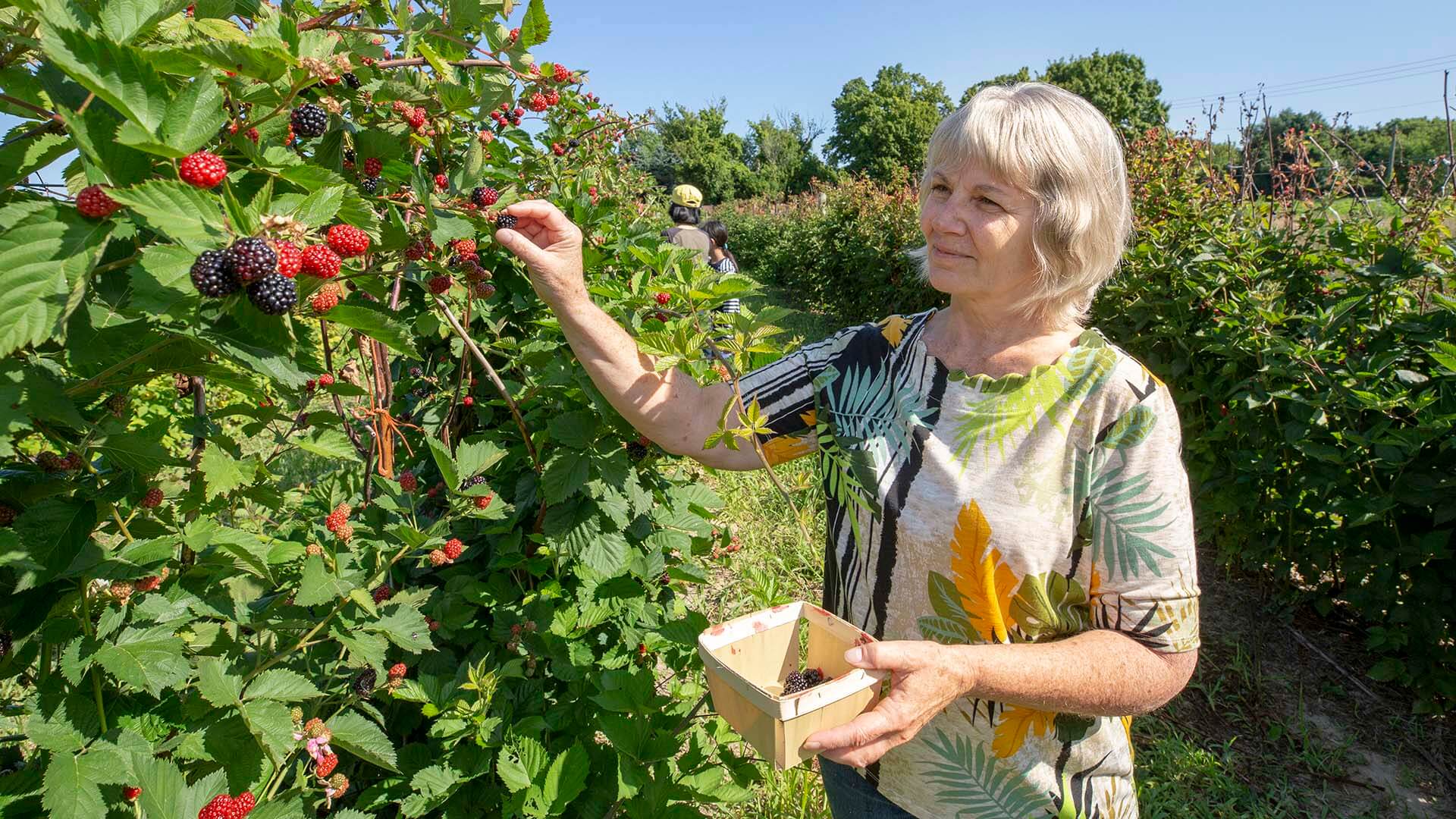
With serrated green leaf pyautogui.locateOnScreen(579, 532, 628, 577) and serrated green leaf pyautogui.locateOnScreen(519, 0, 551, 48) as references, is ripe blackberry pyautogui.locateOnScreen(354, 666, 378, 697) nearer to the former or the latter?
serrated green leaf pyautogui.locateOnScreen(579, 532, 628, 577)

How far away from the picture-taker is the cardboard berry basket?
1058 millimetres

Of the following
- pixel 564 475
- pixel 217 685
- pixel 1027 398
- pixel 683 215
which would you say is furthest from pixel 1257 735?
pixel 683 215

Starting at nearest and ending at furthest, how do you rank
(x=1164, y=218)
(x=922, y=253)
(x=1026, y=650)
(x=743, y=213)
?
(x=1026, y=650) → (x=922, y=253) → (x=1164, y=218) → (x=743, y=213)

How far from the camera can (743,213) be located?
23.4m

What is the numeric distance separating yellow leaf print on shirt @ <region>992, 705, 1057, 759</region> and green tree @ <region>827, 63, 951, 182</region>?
4455 cm

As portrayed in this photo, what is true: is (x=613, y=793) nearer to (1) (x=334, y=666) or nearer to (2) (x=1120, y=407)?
(1) (x=334, y=666)

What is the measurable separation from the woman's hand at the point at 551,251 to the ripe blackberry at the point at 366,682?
0.75 metres

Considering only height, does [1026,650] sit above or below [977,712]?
A: above

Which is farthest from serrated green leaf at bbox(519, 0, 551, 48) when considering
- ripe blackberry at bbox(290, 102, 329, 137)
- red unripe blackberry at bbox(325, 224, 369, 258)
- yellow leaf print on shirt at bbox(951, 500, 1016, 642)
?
yellow leaf print on shirt at bbox(951, 500, 1016, 642)

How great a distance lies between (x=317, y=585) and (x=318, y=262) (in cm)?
68

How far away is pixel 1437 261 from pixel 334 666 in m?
3.54

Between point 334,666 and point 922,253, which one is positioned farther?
point 922,253

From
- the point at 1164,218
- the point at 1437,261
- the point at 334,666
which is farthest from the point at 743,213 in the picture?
the point at 334,666

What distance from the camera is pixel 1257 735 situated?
285 cm
